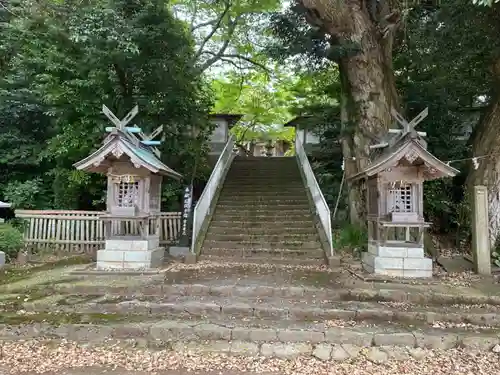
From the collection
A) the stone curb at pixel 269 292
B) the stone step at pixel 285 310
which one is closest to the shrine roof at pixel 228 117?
the stone curb at pixel 269 292

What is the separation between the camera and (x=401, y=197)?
8273 millimetres

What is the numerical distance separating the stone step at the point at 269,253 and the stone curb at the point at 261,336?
4.29m

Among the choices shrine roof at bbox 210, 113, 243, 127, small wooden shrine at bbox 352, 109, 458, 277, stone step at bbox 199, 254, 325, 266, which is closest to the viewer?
small wooden shrine at bbox 352, 109, 458, 277

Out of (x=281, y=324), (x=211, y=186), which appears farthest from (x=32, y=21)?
(x=281, y=324)

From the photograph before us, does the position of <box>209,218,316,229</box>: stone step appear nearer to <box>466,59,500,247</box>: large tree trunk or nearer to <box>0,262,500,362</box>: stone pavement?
<box>0,262,500,362</box>: stone pavement

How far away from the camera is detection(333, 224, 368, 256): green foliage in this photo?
999 cm

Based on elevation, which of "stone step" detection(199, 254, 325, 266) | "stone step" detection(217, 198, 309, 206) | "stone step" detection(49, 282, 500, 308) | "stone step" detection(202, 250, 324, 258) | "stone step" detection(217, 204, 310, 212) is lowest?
"stone step" detection(49, 282, 500, 308)

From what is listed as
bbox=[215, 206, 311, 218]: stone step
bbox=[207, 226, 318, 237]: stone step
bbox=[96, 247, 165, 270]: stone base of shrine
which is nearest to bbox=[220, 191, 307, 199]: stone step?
bbox=[215, 206, 311, 218]: stone step

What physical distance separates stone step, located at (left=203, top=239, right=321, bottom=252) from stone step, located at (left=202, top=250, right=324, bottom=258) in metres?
0.06

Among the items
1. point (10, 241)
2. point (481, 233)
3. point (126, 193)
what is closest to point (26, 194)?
point (10, 241)

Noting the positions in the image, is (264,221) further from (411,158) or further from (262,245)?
(411,158)

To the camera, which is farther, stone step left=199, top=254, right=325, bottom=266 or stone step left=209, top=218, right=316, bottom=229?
stone step left=209, top=218, right=316, bottom=229

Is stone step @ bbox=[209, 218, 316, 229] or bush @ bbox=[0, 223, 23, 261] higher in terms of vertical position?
stone step @ bbox=[209, 218, 316, 229]

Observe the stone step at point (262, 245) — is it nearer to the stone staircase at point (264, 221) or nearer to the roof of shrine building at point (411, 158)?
Result: the stone staircase at point (264, 221)
